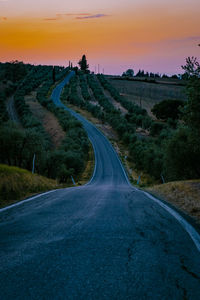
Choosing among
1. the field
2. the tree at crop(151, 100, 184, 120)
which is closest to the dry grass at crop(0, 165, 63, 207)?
the tree at crop(151, 100, 184, 120)

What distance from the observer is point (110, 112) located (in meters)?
92.2

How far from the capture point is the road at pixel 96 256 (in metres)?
2.66

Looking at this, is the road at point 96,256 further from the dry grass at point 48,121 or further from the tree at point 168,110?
the tree at point 168,110

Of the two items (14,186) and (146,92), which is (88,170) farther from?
(146,92)

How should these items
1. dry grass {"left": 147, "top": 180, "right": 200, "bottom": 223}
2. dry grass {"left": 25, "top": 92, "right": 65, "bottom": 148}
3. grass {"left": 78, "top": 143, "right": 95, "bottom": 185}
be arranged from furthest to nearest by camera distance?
dry grass {"left": 25, "top": 92, "right": 65, "bottom": 148}, grass {"left": 78, "top": 143, "right": 95, "bottom": 185}, dry grass {"left": 147, "top": 180, "right": 200, "bottom": 223}

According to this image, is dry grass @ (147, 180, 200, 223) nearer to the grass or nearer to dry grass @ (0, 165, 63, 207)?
dry grass @ (0, 165, 63, 207)

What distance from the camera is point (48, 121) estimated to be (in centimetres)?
7669

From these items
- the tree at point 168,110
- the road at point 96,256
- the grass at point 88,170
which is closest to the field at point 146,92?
the tree at point 168,110

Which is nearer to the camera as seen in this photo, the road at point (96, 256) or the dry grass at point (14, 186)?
the road at point (96, 256)

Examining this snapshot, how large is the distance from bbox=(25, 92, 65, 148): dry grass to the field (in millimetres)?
40939

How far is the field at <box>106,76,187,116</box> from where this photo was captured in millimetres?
116613

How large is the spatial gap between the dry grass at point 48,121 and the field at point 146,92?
40.9 meters

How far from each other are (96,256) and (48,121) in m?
75.2

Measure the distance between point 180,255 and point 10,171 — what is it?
26.3 feet
